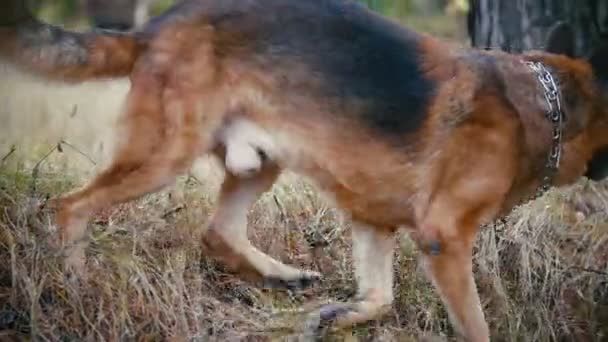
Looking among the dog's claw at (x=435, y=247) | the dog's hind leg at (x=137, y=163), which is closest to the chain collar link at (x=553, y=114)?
the dog's claw at (x=435, y=247)

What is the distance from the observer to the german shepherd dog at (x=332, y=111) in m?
4.63

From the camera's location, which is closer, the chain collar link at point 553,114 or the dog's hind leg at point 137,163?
the dog's hind leg at point 137,163

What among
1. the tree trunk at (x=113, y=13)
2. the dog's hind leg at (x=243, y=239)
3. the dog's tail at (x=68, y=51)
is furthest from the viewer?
the tree trunk at (x=113, y=13)

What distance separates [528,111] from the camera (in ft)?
15.4

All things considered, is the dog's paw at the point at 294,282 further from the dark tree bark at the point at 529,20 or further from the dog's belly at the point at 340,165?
the dark tree bark at the point at 529,20

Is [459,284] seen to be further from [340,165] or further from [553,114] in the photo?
[553,114]

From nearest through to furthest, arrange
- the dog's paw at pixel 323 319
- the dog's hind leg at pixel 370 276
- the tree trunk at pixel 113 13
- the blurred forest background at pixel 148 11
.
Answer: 1. the dog's paw at pixel 323 319
2. the dog's hind leg at pixel 370 276
3. the tree trunk at pixel 113 13
4. the blurred forest background at pixel 148 11

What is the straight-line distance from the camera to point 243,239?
17.8 feet

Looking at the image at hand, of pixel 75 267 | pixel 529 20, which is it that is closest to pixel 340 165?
pixel 75 267

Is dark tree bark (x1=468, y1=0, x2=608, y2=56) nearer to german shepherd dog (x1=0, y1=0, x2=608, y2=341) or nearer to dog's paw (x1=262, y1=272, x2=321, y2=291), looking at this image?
german shepherd dog (x1=0, y1=0, x2=608, y2=341)

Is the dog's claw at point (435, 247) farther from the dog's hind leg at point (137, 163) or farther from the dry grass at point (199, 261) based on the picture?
the dog's hind leg at point (137, 163)

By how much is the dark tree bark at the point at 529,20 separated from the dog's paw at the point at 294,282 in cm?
189

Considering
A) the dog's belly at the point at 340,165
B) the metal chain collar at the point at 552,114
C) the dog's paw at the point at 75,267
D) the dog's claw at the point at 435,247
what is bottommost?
the dog's paw at the point at 75,267

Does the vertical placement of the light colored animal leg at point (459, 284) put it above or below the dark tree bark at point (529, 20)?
below
